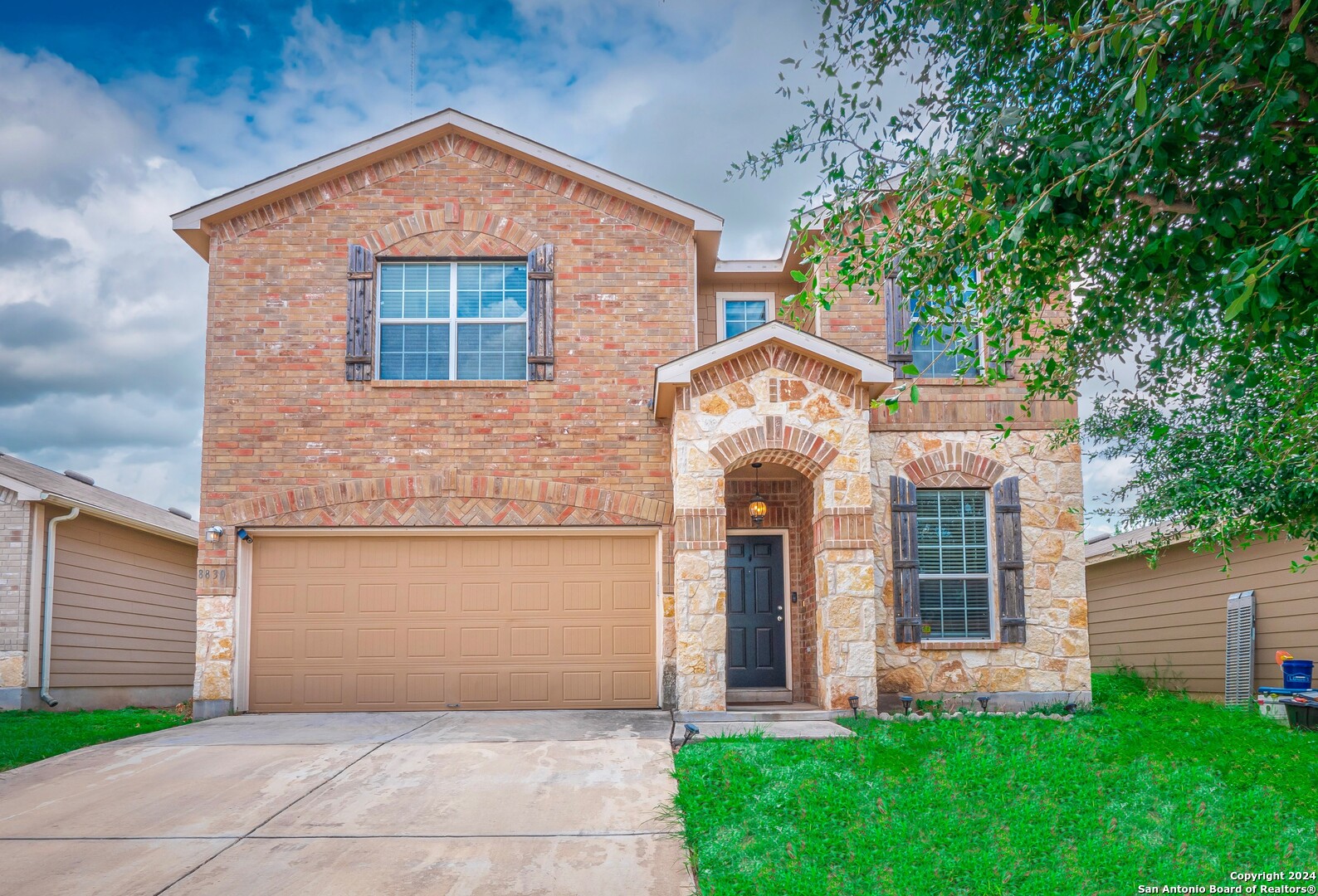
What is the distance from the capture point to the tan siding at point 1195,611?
1241 centimetres

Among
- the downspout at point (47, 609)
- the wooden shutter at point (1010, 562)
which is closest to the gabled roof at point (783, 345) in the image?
the wooden shutter at point (1010, 562)

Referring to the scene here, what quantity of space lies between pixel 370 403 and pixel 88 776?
5028 mm

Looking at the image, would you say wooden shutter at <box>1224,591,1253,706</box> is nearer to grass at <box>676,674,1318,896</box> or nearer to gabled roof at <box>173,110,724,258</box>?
grass at <box>676,674,1318,896</box>

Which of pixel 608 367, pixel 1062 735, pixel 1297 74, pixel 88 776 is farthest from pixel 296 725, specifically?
pixel 1297 74

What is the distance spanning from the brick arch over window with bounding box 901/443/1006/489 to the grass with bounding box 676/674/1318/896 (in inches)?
124

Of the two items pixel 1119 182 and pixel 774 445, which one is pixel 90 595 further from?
pixel 1119 182

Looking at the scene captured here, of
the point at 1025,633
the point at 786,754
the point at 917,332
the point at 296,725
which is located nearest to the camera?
the point at 786,754

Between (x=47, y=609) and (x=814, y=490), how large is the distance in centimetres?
965

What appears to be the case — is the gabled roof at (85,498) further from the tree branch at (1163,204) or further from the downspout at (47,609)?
the tree branch at (1163,204)

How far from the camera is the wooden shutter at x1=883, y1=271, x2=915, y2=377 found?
11719 mm

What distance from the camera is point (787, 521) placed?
12188 mm

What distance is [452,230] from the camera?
11.9 metres

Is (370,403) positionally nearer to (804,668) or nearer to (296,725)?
(296,725)

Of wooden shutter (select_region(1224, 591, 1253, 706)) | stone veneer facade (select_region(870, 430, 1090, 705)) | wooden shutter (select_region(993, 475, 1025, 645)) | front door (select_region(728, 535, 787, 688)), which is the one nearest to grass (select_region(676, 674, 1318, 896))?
stone veneer facade (select_region(870, 430, 1090, 705))
